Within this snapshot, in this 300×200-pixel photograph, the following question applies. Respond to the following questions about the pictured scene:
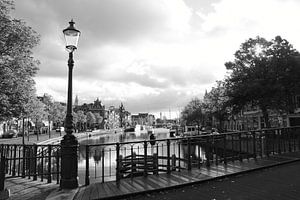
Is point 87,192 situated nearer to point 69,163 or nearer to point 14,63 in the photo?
point 69,163

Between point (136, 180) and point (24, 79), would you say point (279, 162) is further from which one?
point (24, 79)

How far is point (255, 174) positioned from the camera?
9469mm

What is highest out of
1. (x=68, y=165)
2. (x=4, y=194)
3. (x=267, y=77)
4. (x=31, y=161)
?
(x=267, y=77)

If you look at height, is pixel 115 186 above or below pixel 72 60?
below

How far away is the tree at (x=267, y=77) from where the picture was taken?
33.1m

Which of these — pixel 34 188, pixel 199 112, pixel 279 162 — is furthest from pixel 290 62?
pixel 199 112

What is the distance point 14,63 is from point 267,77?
30316mm

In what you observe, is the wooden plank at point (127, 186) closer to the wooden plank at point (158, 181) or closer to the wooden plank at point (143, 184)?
the wooden plank at point (143, 184)

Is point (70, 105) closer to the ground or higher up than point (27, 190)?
higher up

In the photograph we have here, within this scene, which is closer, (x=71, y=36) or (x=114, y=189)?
(x=114, y=189)

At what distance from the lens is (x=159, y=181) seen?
8.40 m

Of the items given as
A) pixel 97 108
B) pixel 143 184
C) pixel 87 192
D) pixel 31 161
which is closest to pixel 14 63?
pixel 31 161

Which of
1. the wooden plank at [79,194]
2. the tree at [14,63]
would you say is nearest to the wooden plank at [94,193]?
the wooden plank at [79,194]

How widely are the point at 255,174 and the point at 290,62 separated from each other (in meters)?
29.1
